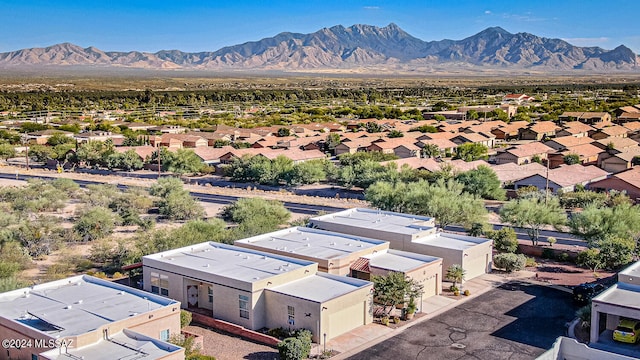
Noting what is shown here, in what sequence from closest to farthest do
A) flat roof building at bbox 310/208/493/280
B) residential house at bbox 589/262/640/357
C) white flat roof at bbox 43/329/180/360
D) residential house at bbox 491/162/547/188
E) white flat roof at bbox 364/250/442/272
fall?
white flat roof at bbox 43/329/180/360, residential house at bbox 589/262/640/357, white flat roof at bbox 364/250/442/272, flat roof building at bbox 310/208/493/280, residential house at bbox 491/162/547/188

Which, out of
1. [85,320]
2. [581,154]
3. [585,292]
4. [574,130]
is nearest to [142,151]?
[581,154]

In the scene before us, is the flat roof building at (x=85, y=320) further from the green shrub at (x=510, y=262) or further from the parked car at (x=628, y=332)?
the green shrub at (x=510, y=262)

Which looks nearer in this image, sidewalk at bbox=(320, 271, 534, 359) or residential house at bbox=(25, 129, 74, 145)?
sidewalk at bbox=(320, 271, 534, 359)

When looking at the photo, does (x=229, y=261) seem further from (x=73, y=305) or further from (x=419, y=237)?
(x=419, y=237)

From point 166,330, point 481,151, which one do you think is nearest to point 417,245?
point 166,330

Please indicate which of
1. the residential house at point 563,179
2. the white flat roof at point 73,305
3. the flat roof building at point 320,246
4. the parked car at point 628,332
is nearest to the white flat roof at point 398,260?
the flat roof building at point 320,246

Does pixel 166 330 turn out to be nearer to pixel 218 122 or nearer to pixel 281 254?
pixel 281 254

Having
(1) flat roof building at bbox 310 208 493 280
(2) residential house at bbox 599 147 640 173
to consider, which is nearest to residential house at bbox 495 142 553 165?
(2) residential house at bbox 599 147 640 173

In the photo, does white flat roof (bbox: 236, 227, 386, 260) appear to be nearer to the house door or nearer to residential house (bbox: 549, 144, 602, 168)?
the house door
